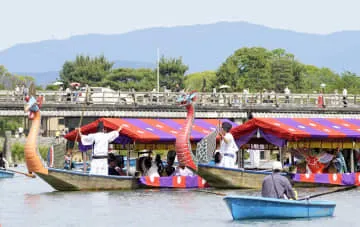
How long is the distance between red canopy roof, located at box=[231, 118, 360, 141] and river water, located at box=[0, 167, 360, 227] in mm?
1624

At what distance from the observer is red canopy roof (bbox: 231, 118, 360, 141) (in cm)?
3072

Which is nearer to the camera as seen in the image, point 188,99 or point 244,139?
point 188,99

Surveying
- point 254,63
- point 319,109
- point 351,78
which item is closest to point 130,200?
point 319,109

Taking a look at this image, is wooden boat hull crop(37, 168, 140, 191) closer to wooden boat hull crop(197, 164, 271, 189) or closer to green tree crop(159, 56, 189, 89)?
wooden boat hull crop(197, 164, 271, 189)

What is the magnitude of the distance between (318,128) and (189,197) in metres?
5.22

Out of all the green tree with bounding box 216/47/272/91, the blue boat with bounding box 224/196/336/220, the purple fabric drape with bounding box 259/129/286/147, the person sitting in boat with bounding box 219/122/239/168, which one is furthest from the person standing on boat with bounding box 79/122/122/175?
the green tree with bounding box 216/47/272/91

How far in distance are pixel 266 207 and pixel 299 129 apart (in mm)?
9723

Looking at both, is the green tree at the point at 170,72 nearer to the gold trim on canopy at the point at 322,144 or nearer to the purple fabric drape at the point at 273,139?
the gold trim on canopy at the point at 322,144

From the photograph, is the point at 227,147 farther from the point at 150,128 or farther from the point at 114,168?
the point at 114,168

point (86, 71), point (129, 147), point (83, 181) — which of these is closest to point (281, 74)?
point (86, 71)

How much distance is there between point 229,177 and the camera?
97.1ft

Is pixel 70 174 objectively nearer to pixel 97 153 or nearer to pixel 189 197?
pixel 97 153

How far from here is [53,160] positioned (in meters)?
32.0

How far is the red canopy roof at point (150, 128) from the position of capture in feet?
102
